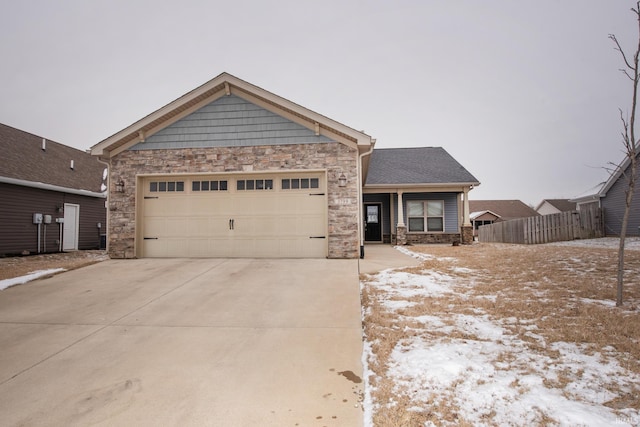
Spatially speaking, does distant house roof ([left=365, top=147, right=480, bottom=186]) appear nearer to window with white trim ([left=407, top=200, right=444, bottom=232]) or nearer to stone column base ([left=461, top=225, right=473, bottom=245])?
window with white trim ([left=407, top=200, right=444, bottom=232])

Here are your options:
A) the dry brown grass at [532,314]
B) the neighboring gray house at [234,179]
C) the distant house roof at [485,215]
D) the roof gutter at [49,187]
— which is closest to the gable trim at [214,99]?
the neighboring gray house at [234,179]

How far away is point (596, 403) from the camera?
205cm

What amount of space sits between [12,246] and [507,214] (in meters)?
42.4

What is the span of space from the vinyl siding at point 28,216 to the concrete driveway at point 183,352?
8.56m

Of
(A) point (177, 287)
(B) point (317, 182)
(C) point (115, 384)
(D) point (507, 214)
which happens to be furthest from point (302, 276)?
(D) point (507, 214)

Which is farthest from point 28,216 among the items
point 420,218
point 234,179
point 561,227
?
point 561,227

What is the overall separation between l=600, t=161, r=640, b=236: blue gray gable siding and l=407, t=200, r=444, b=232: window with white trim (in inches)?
297

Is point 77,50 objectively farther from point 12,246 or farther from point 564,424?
point 564,424

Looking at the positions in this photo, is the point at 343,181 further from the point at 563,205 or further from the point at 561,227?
the point at 563,205

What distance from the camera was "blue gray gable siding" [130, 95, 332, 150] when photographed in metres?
8.48

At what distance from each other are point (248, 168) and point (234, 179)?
55 centimetres

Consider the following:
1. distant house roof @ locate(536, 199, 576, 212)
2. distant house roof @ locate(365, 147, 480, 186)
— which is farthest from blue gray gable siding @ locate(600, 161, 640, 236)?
distant house roof @ locate(536, 199, 576, 212)

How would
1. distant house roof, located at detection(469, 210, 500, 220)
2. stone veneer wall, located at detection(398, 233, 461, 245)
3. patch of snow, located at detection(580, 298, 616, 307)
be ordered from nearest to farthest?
patch of snow, located at detection(580, 298, 616, 307) → stone veneer wall, located at detection(398, 233, 461, 245) → distant house roof, located at detection(469, 210, 500, 220)

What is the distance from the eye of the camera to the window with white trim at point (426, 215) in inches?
601
